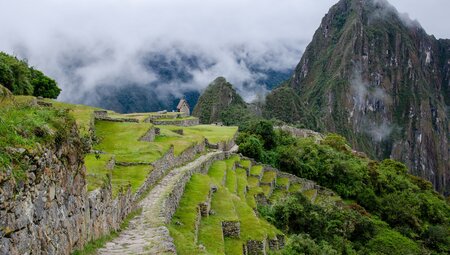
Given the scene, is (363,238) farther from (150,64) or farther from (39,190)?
(150,64)

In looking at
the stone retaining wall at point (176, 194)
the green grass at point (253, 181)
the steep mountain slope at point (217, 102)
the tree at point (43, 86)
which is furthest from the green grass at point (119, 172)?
the steep mountain slope at point (217, 102)

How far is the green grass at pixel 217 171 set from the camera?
26.9 meters

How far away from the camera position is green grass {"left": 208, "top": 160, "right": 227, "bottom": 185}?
88.2 feet

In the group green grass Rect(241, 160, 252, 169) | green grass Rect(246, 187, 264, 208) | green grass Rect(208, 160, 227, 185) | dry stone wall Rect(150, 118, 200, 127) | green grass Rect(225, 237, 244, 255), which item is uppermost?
dry stone wall Rect(150, 118, 200, 127)

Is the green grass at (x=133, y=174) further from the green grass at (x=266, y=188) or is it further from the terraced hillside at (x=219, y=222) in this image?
the green grass at (x=266, y=188)

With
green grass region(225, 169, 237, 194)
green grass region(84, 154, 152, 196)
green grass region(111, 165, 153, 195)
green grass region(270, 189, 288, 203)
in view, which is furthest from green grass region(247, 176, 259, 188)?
green grass region(84, 154, 152, 196)

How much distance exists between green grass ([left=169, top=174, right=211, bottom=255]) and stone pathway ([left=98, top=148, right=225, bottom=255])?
1.64 ft

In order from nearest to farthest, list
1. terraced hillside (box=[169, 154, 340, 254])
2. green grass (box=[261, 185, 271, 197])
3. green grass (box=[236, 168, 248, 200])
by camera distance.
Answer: terraced hillside (box=[169, 154, 340, 254]) → green grass (box=[236, 168, 248, 200]) → green grass (box=[261, 185, 271, 197])

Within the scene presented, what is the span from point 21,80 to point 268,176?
69.1 feet

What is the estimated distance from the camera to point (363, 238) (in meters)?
35.0

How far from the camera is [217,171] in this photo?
2931 centimetres

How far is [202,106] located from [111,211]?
94050 millimetres

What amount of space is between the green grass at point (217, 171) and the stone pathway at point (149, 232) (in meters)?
7.54

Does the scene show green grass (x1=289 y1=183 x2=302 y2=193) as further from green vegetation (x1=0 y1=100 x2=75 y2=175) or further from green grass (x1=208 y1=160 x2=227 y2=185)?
green vegetation (x1=0 y1=100 x2=75 y2=175)
